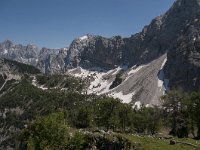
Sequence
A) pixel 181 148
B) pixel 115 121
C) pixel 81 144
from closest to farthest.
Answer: pixel 181 148 → pixel 81 144 → pixel 115 121

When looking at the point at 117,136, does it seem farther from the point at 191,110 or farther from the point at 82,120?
the point at 82,120

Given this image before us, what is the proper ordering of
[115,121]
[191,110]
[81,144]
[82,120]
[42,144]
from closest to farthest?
[42,144] < [81,144] < [191,110] < [115,121] < [82,120]

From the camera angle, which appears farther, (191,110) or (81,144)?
(191,110)

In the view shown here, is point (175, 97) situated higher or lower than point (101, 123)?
higher

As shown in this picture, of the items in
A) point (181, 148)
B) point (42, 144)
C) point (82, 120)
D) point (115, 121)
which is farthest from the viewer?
point (82, 120)

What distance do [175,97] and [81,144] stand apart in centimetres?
5034

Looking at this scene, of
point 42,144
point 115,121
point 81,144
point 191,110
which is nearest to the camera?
point 42,144

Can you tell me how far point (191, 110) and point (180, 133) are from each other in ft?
43.7

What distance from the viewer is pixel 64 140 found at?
2874 inches

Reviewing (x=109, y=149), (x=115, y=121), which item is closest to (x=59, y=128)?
(x=109, y=149)

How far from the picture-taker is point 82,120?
142 meters

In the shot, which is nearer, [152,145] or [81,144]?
[152,145]

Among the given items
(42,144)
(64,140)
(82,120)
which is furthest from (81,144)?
(82,120)

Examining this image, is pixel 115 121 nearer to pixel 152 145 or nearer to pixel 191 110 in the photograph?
pixel 191 110
